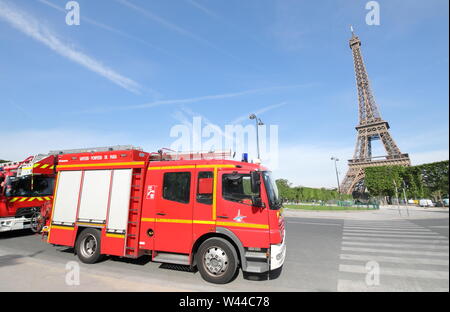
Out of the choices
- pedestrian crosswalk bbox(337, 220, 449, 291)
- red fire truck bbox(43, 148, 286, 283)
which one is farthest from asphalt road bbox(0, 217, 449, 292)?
red fire truck bbox(43, 148, 286, 283)

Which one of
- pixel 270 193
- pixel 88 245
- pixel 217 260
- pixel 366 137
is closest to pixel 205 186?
pixel 270 193

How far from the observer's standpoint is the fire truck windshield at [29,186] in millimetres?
9628

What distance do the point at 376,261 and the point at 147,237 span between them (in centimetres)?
671

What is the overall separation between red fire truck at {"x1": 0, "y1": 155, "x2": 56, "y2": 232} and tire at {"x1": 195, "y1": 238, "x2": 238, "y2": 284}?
748 centimetres

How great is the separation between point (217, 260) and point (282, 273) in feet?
6.18

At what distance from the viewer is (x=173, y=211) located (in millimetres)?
5660

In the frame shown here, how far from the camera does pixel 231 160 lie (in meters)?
5.70

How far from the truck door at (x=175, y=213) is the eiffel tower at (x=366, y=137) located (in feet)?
178

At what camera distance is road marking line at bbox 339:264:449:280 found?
5512mm

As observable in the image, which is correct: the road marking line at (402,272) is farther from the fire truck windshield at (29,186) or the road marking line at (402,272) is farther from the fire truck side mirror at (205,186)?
the fire truck windshield at (29,186)

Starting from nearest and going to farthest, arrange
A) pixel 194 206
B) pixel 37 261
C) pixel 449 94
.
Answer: pixel 449 94, pixel 194 206, pixel 37 261

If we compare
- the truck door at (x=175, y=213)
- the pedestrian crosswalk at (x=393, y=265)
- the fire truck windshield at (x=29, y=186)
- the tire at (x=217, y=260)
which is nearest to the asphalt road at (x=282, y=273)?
the pedestrian crosswalk at (x=393, y=265)
